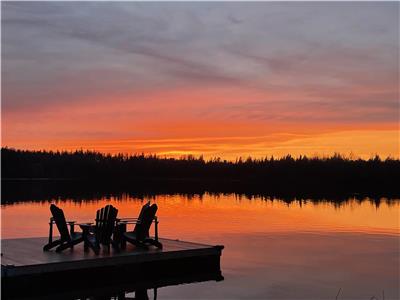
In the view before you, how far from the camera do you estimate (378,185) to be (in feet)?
236

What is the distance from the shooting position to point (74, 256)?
9.95 metres

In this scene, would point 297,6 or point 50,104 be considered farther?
point 50,104

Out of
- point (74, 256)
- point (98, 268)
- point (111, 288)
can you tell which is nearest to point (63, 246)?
point (74, 256)

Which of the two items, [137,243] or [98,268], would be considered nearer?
[98,268]

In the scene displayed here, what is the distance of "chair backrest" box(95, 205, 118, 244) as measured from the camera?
10.3m

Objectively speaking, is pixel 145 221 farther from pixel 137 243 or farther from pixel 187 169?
pixel 187 169

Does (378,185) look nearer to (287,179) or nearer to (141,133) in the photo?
(287,179)

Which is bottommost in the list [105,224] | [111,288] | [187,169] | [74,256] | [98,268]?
[111,288]

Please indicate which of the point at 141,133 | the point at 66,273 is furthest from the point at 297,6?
the point at 141,133

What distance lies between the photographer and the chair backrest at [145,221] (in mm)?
10680

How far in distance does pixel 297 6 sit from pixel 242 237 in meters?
8.37

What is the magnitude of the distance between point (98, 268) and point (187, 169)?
95.4 metres

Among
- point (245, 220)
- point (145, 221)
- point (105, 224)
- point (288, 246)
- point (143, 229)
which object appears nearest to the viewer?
point (105, 224)

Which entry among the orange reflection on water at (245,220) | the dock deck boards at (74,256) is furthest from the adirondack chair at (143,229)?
the orange reflection on water at (245,220)
